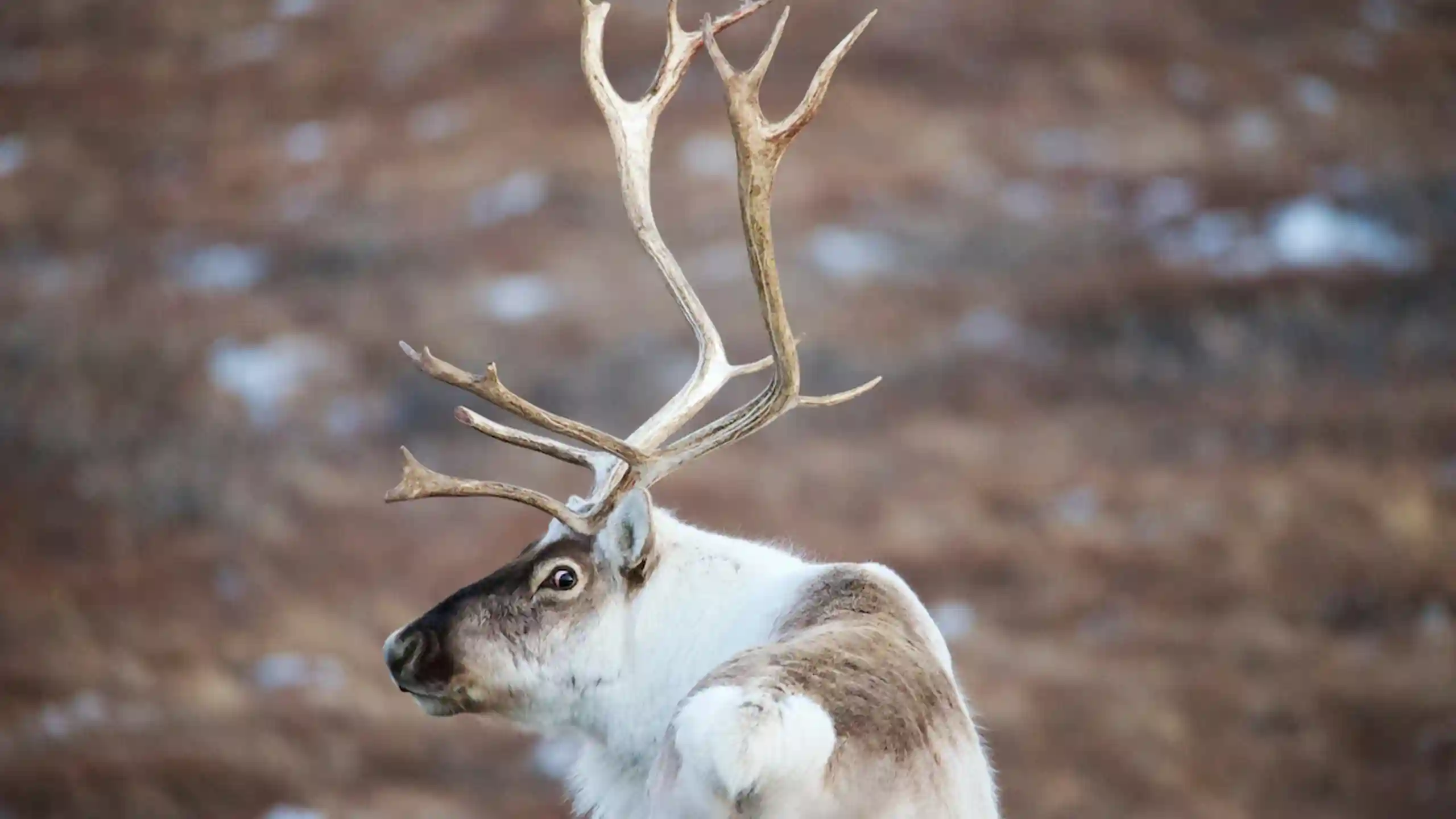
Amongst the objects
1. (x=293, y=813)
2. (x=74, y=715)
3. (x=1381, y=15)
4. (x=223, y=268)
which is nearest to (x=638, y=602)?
(x=293, y=813)

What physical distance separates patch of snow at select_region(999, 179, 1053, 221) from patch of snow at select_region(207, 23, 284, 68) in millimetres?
7023

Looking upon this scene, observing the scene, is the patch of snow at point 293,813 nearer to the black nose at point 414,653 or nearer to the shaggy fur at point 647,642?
the shaggy fur at point 647,642

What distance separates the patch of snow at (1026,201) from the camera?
49.6 ft

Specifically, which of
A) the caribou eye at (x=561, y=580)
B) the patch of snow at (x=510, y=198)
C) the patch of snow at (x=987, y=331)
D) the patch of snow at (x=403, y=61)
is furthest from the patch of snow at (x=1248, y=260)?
the caribou eye at (x=561, y=580)

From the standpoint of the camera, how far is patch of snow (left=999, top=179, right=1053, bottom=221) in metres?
15.1

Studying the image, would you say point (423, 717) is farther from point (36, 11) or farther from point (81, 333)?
point (36, 11)

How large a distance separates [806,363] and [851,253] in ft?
4.60

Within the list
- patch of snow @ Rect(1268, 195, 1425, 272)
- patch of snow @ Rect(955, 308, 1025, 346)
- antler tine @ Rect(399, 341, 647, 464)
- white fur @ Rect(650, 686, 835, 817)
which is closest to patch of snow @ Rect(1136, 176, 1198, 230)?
patch of snow @ Rect(1268, 195, 1425, 272)

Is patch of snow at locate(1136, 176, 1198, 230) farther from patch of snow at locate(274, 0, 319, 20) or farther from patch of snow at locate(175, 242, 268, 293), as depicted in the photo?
patch of snow at locate(274, 0, 319, 20)

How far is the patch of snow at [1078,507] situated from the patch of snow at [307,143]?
750 cm

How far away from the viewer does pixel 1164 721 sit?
451 inches

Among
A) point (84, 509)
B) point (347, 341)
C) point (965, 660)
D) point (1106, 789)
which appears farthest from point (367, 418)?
point (1106, 789)

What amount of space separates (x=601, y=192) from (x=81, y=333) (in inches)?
181

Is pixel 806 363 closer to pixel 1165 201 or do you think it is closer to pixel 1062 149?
pixel 1062 149
